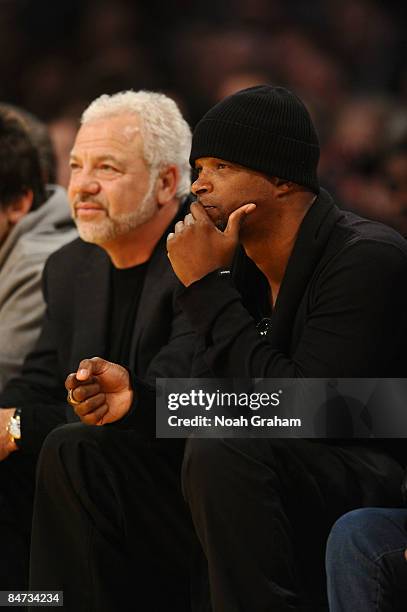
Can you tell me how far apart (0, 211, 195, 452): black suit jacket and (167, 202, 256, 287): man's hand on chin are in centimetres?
35

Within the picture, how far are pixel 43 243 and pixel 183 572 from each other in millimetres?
1297

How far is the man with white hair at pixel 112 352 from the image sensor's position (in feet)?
7.28

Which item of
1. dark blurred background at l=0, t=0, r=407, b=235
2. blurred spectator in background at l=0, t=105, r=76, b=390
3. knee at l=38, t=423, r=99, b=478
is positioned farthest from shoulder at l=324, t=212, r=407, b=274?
dark blurred background at l=0, t=0, r=407, b=235

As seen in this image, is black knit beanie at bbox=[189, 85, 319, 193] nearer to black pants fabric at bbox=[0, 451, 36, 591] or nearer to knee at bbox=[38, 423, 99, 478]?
knee at bbox=[38, 423, 99, 478]

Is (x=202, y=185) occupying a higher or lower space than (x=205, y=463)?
higher

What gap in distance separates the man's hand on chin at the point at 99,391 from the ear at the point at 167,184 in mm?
806

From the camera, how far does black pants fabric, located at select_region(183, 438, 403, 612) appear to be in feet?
6.33

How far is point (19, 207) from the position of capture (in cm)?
340

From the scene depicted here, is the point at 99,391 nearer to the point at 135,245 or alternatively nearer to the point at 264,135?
the point at 264,135

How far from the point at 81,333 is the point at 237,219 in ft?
2.29

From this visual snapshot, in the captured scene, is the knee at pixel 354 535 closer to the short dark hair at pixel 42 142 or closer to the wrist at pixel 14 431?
the wrist at pixel 14 431

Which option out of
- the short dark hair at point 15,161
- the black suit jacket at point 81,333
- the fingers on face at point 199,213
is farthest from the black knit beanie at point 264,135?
the short dark hair at point 15,161

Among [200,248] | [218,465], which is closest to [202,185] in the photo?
[200,248]

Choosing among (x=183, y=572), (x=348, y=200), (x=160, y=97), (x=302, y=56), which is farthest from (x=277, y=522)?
(x=302, y=56)
